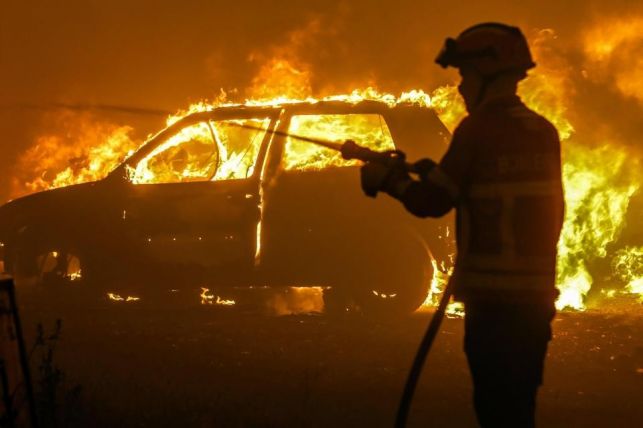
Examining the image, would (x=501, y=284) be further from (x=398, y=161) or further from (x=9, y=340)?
(x=9, y=340)

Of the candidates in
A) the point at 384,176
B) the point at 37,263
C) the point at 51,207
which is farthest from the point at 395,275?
the point at 384,176

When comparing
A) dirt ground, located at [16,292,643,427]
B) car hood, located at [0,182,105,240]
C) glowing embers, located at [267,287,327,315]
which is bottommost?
dirt ground, located at [16,292,643,427]

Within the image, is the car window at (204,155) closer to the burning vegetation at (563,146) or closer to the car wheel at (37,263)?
the burning vegetation at (563,146)

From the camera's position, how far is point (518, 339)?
376 cm

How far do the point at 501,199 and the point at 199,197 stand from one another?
5762 millimetres

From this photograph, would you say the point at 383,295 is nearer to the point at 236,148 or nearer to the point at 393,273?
the point at 393,273

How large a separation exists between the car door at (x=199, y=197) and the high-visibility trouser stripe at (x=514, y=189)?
550cm

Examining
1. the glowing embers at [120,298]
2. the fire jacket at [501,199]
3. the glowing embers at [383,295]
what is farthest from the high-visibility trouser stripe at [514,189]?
the glowing embers at [120,298]

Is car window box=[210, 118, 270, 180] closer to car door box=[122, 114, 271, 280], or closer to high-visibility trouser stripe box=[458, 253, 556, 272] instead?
car door box=[122, 114, 271, 280]

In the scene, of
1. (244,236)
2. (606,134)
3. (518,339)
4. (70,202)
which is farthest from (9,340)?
(606,134)

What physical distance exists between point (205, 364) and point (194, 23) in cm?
1124

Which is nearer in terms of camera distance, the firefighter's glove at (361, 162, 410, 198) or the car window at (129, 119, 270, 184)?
the firefighter's glove at (361, 162, 410, 198)

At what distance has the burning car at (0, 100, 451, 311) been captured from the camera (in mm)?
9234

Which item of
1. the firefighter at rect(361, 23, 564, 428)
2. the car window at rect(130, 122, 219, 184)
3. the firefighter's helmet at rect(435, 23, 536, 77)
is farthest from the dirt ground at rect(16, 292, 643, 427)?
the firefighter's helmet at rect(435, 23, 536, 77)
